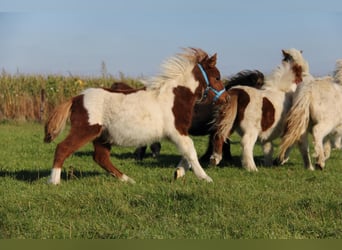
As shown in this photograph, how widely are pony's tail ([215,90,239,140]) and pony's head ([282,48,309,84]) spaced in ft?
6.22

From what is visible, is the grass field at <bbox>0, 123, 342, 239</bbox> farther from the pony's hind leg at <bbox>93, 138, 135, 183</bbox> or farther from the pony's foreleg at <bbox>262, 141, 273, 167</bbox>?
the pony's foreleg at <bbox>262, 141, 273, 167</bbox>

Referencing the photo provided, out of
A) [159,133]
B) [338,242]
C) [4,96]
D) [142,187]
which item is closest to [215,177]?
[159,133]

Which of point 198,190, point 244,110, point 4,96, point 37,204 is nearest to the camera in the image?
point 37,204

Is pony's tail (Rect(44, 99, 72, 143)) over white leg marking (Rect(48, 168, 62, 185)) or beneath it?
over

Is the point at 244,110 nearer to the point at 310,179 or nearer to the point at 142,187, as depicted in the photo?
the point at 310,179

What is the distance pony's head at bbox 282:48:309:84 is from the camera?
11180 mm

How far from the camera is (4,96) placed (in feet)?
77.6

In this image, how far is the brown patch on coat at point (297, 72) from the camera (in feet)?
36.6

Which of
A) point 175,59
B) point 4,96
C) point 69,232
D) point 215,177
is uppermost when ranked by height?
point 175,59

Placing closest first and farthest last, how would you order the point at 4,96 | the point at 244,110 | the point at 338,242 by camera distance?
the point at 338,242
the point at 244,110
the point at 4,96

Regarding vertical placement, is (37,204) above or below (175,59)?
below

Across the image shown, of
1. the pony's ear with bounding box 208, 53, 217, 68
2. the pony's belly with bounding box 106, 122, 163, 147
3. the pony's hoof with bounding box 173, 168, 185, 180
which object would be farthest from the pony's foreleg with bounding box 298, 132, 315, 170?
the pony's belly with bounding box 106, 122, 163, 147

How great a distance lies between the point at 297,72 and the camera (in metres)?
11.2

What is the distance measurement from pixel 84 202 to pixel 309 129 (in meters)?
5.28
